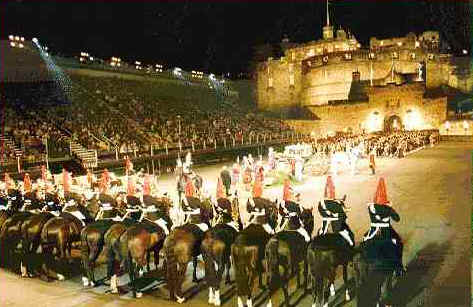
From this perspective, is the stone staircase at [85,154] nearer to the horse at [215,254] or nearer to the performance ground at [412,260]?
the performance ground at [412,260]

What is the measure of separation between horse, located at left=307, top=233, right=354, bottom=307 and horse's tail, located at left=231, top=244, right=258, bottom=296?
1.01 metres

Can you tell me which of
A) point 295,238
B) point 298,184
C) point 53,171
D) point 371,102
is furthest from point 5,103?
point 371,102

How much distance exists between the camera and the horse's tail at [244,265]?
827 cm

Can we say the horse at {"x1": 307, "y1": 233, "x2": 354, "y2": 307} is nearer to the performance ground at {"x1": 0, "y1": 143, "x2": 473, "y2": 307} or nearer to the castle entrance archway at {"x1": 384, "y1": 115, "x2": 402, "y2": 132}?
the performance ground at {"x1": 0, "y1": 143, "x2": 473, "y2": 307}

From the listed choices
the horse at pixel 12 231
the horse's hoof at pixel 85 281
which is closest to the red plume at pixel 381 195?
the horse's hoof at pixel 85 281

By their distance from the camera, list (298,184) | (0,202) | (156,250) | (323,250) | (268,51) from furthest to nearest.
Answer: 1. (268,51)
2. (298,184)
3. (0,202)
4. (156,250)
5. (323,250)

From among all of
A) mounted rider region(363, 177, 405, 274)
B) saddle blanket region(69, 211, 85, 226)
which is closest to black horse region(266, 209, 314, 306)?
mounted rider region(363, 177, 405, 274)

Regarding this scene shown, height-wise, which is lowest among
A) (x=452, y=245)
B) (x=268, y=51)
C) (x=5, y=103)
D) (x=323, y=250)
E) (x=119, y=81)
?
(x=452, y=245)

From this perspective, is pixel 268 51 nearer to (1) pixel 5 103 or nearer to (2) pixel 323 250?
(1) pixel 5 103

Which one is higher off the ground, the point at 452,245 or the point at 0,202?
the point at 0,202

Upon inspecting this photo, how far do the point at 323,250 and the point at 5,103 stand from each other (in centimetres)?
3073

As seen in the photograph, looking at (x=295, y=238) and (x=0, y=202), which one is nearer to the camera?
(x=295, y=238)

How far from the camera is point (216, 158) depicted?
36688mm

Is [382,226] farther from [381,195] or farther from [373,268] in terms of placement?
[373,268]
